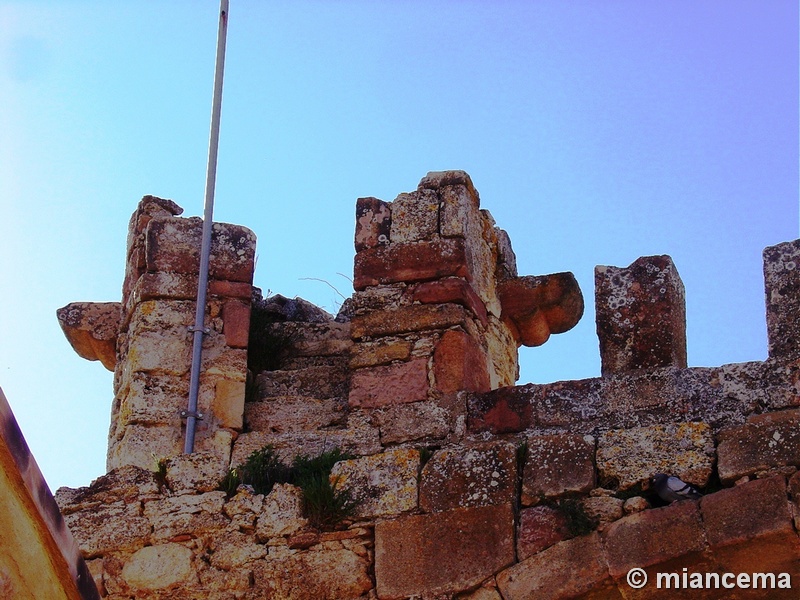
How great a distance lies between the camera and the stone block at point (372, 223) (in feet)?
31.1

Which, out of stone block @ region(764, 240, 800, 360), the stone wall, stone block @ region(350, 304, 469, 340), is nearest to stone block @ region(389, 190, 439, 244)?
the stone wall

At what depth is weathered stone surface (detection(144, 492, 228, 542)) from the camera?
340 inches

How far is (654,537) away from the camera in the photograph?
7.84 meters

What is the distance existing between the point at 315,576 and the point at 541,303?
2331 millimetres

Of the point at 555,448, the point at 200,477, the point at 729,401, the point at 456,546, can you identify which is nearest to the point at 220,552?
the point at 200,477

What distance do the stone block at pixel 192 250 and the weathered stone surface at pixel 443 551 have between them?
209cm

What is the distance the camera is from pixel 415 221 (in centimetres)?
947

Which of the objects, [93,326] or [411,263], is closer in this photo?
[411,263]

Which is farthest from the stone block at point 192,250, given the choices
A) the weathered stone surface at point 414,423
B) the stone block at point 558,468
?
the stone block at point 558,468

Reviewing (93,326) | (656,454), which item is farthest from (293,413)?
(656,454)

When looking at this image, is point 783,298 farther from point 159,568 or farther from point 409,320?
point 159,568

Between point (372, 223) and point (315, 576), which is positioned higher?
point (372, 223)

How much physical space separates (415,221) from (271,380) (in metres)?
1.23

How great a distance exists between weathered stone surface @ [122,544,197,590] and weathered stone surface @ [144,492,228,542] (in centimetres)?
7
